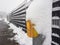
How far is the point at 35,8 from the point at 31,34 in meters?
0.88

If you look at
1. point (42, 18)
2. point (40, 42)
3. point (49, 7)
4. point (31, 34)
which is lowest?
point (40, 42)

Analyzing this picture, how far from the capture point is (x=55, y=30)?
13.7 ft

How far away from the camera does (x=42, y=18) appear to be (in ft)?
15.4

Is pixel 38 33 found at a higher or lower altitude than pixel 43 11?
lower

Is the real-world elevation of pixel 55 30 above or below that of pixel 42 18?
below

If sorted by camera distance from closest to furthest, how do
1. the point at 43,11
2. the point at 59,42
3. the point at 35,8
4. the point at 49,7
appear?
1. the point at 59,42
2. the point at 49,7
3. the point at 43,11
4. the point at 35,8

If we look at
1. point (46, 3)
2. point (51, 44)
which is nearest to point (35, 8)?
point (46, 3)

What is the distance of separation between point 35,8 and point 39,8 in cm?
20

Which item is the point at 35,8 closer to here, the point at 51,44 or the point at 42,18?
the point at 42,18

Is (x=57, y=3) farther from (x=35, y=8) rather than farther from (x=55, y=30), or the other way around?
(x=35, y=8)

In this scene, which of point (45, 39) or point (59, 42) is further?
point (45, 39)

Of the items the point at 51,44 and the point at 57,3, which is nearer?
the point at 57,3

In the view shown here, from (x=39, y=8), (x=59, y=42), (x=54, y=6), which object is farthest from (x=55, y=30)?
(x=39, y=8)

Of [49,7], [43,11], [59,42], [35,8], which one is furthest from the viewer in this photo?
[35,8]
